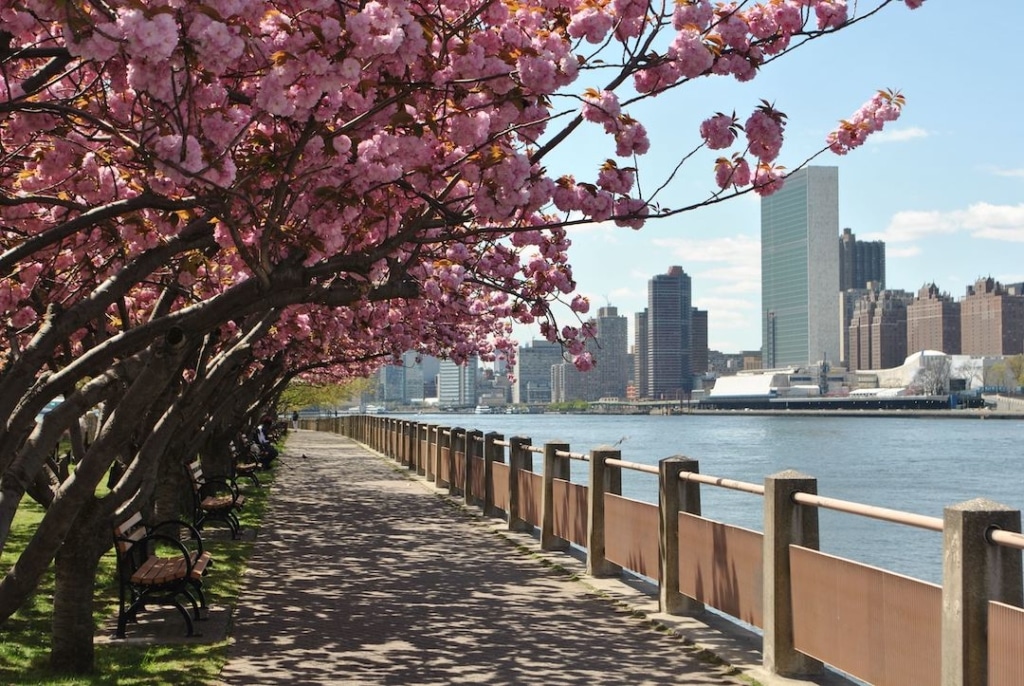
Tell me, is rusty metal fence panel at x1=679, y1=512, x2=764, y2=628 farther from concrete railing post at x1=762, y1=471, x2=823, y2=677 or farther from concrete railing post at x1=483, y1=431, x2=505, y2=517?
concrete railing post at x1=483, y1=431, x2=505, y2=517

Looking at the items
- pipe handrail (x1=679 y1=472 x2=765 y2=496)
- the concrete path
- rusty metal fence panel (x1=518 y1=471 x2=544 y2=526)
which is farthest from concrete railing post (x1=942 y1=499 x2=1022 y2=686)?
rusty metal fence panel (x1=518 y1=471 x2=544 y2=526)

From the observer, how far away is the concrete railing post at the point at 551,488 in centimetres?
1473

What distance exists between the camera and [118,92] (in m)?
7.05

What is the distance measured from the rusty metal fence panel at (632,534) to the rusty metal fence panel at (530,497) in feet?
11.0

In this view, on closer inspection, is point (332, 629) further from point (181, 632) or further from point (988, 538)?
point (988, 538)

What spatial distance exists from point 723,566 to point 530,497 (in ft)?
23.5

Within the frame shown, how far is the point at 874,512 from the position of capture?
23.3ft

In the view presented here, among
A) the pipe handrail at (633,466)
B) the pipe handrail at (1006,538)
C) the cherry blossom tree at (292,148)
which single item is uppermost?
the cherry blossom tree at (292,148)

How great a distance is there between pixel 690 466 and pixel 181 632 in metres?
4.40

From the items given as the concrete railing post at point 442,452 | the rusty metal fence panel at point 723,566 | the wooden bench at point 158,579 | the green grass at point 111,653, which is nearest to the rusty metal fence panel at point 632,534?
the rusty metal fence panel at point 723,566

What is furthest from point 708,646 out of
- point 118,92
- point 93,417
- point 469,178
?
point 93,417

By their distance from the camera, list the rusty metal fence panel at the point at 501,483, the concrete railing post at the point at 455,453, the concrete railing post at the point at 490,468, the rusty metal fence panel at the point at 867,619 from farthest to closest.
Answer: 1. the concrete railing post at the point at 455,453
2. the concrete railing post at the point at 490,468
3. the rusty metal fence panel at the point at 501,483
4. the rusty metal fence panel at the point at 867,619

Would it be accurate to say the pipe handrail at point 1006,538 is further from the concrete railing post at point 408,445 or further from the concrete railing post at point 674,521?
the concrete railing post at point 408,445

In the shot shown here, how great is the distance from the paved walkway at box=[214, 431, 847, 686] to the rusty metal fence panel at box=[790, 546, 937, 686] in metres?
0.82
